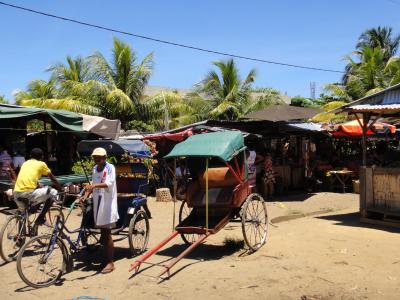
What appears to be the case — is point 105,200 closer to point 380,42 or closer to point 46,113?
point 46,113

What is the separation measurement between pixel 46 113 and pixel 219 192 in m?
7.76

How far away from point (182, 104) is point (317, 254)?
18.7m

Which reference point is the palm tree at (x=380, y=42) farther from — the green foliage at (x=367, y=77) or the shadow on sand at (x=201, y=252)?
the shadow on sand at (x=201, y=252)

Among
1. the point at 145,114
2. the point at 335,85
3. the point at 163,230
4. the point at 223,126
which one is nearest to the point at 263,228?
the point at 163,230

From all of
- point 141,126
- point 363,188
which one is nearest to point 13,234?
point 363,188

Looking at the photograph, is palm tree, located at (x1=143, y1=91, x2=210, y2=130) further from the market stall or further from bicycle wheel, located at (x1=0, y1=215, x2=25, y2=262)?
bicycle wheel, located at (x1=0, y1=215, x2=25, y2=262)

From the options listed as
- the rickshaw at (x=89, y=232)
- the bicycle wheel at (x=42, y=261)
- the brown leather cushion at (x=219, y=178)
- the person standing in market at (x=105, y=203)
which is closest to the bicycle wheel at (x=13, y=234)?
the rickshaw at (x=89, y=232)

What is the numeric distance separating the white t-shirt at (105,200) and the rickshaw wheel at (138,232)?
2.20 ft

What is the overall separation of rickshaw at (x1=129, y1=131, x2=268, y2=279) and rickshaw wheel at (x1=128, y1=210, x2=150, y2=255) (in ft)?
1.82

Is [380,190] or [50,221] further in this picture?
[380,190]

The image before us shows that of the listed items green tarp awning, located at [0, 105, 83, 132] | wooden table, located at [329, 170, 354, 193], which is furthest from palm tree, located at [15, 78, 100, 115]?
wooden table, located at [329, 170, 354, 193]

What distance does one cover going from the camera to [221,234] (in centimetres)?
915

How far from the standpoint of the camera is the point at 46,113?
45.1ft

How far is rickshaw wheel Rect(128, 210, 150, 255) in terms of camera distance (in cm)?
726
